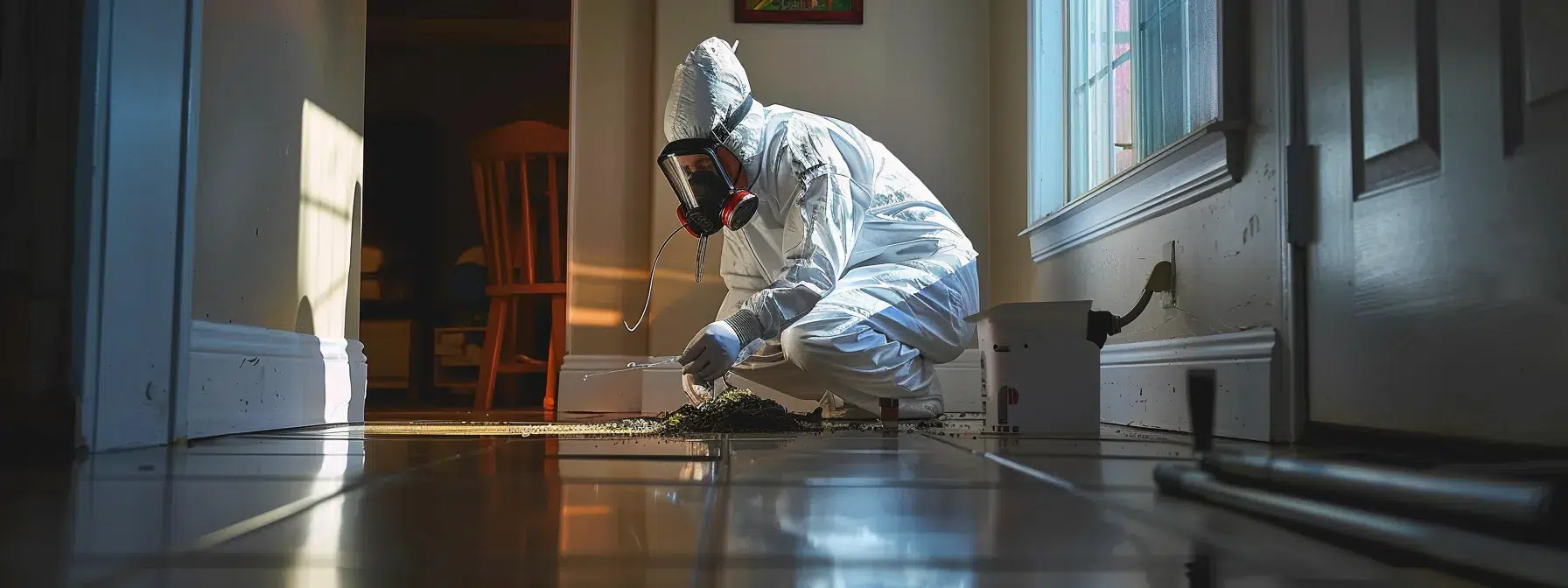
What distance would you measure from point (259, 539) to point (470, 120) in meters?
5.66

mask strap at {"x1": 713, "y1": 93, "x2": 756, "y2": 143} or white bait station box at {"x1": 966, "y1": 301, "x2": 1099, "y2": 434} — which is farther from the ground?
mask strap at {"x1": 713, "y1": 93, "x2": 756, "y2": 143}

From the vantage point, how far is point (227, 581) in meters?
0.52

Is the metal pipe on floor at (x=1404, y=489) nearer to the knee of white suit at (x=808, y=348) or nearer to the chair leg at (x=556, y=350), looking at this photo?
the knee of white suit at (x=808, y=348)

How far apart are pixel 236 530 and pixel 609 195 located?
10.2 feet

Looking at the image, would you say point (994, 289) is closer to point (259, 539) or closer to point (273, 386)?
point (273, 386)

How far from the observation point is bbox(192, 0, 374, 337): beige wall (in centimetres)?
189

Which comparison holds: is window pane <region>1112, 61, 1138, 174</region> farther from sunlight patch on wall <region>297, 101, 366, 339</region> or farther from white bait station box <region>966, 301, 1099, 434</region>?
sunlight patch on wall <region>297, 101, 366, 339</region>

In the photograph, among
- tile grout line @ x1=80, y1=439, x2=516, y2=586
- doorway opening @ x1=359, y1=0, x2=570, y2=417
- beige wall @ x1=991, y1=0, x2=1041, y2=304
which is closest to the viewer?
tile grout line @ x1=80, y1=439, x2=516, y2=586

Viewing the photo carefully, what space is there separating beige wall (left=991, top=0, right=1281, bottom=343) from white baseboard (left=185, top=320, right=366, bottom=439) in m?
1.72

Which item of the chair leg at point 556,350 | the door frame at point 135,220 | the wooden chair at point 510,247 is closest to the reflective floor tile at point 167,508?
the door frame at point 135,220

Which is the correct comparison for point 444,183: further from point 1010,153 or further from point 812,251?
point 812,251

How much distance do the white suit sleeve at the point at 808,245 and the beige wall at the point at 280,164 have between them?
0.91 meters

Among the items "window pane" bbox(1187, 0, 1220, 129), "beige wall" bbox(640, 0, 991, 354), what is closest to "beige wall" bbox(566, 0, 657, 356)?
"beige wall" bbox(640, 0, 991, 354)

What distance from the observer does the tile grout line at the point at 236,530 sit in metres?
0.55
